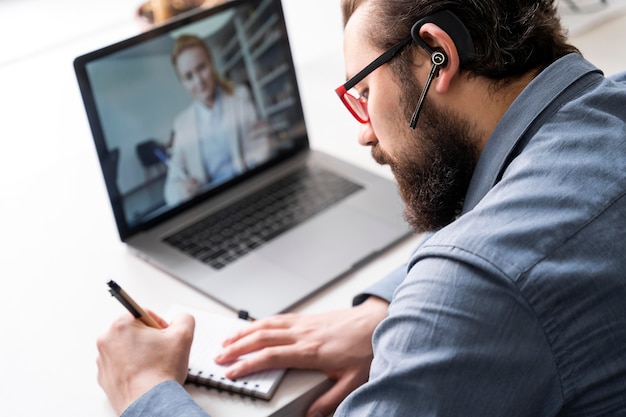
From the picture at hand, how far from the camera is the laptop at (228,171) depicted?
1.31 metres

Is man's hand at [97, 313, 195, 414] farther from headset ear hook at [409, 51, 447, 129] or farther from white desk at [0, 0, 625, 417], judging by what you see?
headset ear hook at [409, 51, 447, 129]

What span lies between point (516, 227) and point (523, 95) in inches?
8.6

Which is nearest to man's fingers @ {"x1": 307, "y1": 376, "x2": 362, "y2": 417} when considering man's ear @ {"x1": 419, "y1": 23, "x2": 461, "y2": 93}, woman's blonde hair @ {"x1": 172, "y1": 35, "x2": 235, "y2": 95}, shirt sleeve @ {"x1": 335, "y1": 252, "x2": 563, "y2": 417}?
shirt sleeve @ {"x1": 335, "y1": 252, "x2": 563, "y2": 417}

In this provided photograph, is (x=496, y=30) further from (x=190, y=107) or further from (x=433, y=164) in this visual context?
(x=190, y=107)

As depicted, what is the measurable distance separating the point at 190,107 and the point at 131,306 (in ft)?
1.45

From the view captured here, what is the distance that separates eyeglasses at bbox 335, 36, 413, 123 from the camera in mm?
1028

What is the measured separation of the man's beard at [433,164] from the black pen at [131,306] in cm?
37

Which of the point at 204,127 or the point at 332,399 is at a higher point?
the point at 204,127

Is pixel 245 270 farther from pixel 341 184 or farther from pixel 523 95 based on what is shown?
pixel 523 95

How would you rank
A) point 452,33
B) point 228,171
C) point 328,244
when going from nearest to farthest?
point 452,33 → point 328,244 → point 228,171

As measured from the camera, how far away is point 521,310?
785 mm

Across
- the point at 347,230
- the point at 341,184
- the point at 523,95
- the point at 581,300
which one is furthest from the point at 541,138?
the point at 341,184

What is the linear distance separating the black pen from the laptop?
5.5 inches

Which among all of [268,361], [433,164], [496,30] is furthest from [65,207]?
[496,30]
